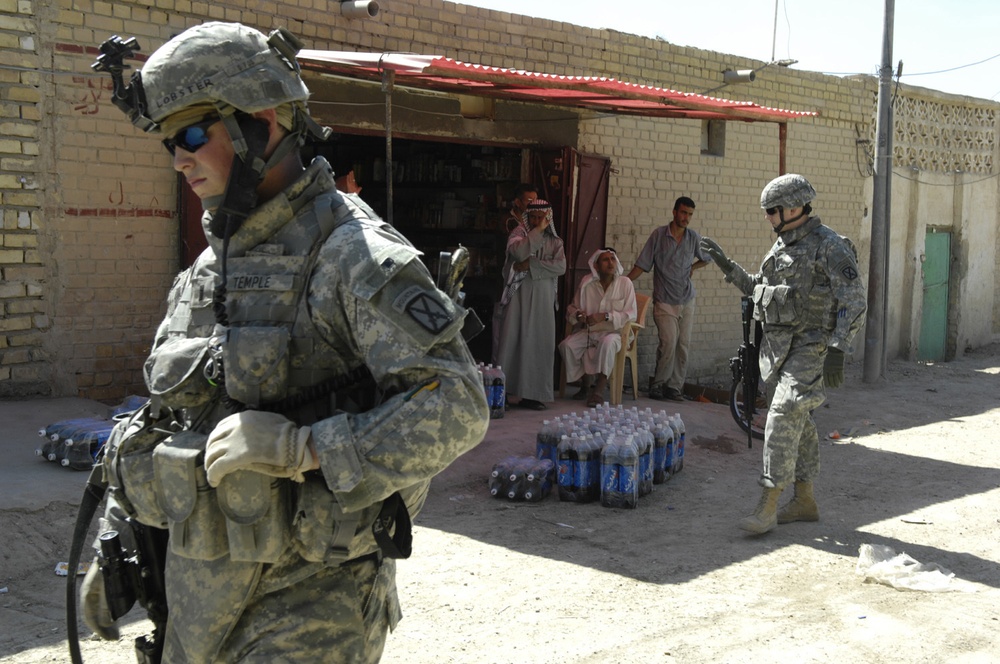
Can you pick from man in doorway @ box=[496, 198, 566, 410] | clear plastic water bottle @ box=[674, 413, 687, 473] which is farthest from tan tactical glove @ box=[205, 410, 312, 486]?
man in doorway @ box=[496, 198, 566, 410]

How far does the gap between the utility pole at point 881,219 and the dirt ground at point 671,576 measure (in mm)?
5000

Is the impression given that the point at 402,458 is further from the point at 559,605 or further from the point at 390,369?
the point at 559,605

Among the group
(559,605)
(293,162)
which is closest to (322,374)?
(293,162)

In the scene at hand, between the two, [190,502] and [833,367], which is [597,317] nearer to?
[833,367]

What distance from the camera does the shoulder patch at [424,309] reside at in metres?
2.09

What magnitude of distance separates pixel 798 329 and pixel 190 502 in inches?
192

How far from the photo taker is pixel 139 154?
7617 mm

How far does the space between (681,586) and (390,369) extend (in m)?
3.62

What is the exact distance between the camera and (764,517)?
6273mm

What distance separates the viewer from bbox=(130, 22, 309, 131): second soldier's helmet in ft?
7.37

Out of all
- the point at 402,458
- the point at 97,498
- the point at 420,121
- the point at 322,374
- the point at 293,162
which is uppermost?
the point at 420,121

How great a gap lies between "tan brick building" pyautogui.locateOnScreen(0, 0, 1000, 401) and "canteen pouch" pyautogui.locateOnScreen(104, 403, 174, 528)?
5258mm

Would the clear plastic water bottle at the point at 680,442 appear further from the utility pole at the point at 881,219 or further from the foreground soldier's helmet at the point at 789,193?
the utility pole at the point at 881,219

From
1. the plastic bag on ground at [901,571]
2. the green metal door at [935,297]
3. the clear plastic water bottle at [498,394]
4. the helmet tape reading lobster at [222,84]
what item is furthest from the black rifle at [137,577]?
the green metal door at [935,297]
